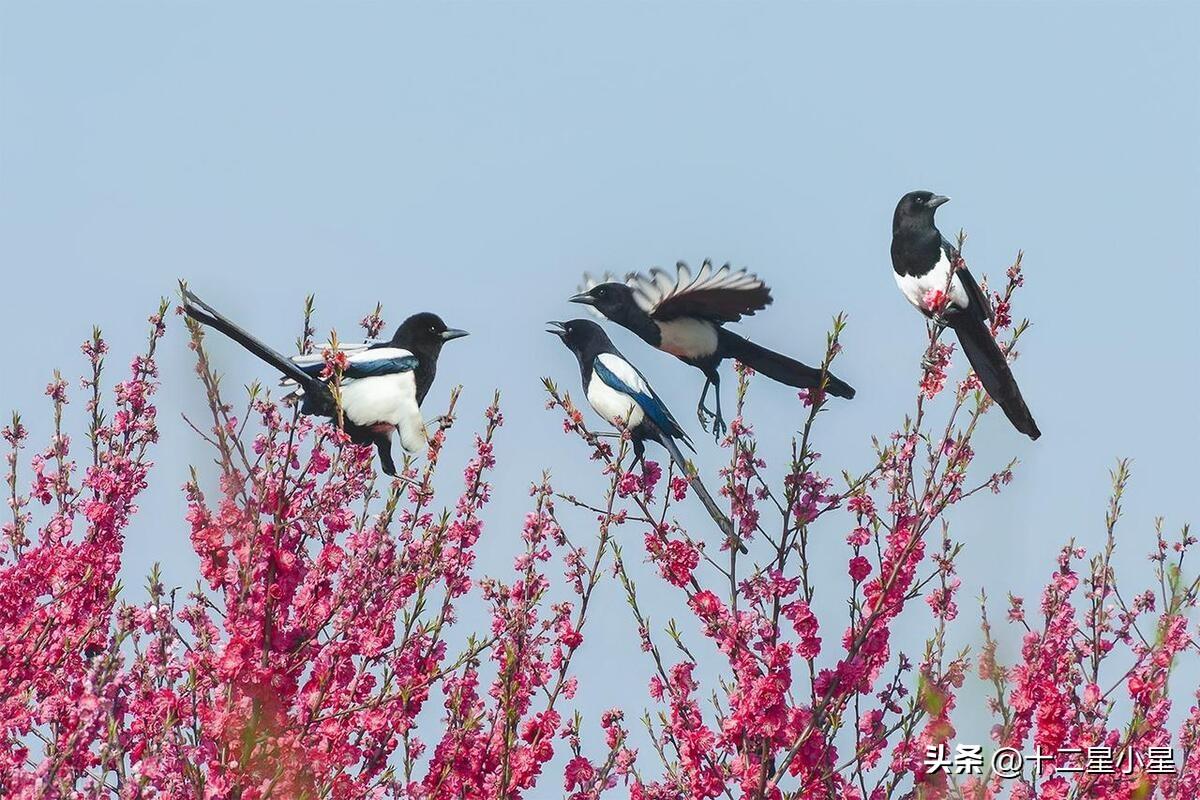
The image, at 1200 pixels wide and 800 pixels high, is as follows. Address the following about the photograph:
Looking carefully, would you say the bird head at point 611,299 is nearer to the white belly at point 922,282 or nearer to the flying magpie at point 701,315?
the flying magpie at point 701,315

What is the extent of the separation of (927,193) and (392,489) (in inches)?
157

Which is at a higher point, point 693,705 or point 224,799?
point 693,705

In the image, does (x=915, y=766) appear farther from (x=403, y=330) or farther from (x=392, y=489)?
(x=403, y=330)

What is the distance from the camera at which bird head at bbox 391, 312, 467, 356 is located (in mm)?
6594

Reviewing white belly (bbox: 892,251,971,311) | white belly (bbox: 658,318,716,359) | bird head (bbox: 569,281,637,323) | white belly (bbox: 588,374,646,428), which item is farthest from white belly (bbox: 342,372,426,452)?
white belly (bbox: 892,251,971,311)

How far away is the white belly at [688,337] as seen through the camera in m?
6.84

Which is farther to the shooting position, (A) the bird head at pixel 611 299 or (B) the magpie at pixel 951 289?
(A) the bird head at pixel 611 299

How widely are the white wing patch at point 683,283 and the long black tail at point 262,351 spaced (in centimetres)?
169

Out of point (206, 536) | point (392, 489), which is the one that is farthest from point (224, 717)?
point (392, 489)

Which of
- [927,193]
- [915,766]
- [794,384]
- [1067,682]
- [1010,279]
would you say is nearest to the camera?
[915,766]

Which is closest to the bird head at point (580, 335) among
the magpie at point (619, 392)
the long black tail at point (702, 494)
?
the magpie at point (619, 392)

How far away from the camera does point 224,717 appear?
408 cm

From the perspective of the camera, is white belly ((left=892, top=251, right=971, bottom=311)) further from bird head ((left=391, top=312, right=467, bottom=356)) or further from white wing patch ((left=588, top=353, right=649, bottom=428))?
bird head ((left=391, top=312, right=467, bottom=356))

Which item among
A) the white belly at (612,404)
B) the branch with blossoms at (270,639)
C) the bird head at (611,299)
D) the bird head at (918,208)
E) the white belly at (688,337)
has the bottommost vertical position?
the branch with blossoms at (270,639)
